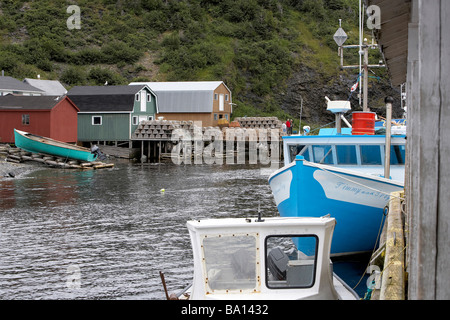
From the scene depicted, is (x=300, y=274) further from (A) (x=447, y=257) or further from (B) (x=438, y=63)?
(B) (x=438, y=63)

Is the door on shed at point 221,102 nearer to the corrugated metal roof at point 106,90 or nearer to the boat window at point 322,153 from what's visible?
the corrugated metal roof at point 106,90

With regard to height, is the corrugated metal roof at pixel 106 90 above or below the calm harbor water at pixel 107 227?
above

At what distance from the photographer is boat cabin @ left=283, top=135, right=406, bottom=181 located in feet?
57.7

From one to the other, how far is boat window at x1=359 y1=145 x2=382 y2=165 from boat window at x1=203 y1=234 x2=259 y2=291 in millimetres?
10593

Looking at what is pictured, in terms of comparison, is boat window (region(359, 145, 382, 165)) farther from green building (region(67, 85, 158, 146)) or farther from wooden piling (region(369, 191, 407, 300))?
green building (region(67, 85, 158, 146))

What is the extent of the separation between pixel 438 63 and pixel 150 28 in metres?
93.9

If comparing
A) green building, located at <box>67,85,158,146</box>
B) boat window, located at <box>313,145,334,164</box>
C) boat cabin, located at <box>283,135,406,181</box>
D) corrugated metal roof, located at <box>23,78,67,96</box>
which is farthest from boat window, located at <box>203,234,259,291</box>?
corrugated metal roof, located at <box>23,78,67,96</box>

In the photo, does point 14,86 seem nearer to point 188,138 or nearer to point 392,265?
point 188,138

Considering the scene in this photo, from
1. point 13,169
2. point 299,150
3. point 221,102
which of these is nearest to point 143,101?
point 221,102

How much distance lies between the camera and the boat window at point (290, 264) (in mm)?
8633

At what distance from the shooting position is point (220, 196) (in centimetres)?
2911

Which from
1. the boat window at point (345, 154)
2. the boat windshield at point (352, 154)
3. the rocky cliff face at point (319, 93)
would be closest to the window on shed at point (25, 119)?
the boat windshield at point (352, 154)

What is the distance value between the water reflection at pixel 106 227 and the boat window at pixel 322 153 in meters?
5.04

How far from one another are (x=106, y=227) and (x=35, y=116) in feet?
108
